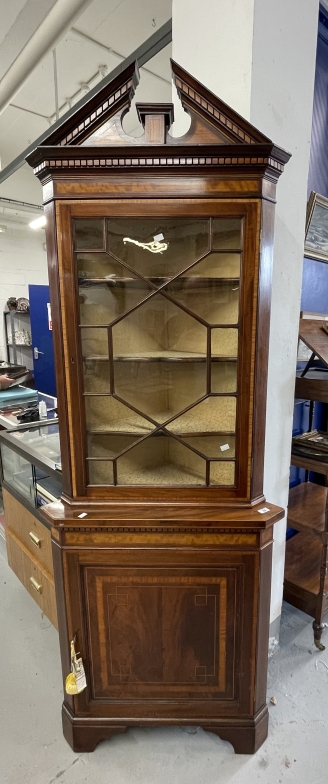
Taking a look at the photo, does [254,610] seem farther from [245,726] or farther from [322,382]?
[322,382]

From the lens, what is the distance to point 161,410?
53.4 inches

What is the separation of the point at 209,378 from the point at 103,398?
1.18 feet

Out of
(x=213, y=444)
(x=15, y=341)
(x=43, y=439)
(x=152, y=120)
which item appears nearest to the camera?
(x=152, y=120)

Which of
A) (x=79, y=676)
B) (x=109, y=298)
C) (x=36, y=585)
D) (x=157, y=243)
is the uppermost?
(x=157, y=243)

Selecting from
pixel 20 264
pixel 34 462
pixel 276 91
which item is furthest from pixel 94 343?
pixel 20 264

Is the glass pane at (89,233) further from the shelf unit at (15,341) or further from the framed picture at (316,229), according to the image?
the shelf unit at (15,341)

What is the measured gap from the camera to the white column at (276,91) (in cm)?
135

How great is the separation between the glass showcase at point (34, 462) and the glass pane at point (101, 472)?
0.50 meters

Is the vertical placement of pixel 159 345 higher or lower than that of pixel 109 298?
lower

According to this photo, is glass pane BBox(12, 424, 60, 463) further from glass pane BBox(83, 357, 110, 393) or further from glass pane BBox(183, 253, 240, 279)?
glass pane BBox(183, 253, 240, 279)

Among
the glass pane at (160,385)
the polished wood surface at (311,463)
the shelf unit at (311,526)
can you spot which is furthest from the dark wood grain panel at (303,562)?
the glass pane at (160,385)

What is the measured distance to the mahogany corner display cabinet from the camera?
109cm

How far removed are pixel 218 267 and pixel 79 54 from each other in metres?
2.04

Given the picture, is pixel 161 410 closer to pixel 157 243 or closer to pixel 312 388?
pixel 157 243
